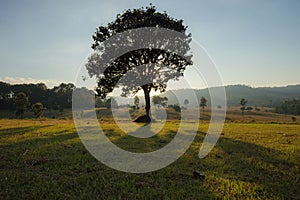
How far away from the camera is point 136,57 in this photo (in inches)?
1599

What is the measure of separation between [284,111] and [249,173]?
572 feet

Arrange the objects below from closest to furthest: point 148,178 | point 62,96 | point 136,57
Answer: point 148,178 < point 136,57 < point 62,96

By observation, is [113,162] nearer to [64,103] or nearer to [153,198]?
[153,198]

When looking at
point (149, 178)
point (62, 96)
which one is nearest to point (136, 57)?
point (149, 178)

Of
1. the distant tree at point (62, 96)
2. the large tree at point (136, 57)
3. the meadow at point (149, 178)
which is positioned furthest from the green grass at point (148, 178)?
the distant tree at point (62, 96)

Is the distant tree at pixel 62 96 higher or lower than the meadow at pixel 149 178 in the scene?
higher

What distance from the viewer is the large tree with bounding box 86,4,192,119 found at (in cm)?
4012

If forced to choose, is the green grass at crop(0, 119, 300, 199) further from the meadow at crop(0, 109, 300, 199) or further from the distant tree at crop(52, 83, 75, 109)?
the distant tree at crop(52, 83, 75, 109)

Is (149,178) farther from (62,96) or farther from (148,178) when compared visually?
(62,96)

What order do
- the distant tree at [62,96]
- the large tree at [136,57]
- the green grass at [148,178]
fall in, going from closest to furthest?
the green grass at [148,178], the large tree at [136,57], the distant tree at [62,96]

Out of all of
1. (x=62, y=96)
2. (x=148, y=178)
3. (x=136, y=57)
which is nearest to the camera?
(x=148, y=178)

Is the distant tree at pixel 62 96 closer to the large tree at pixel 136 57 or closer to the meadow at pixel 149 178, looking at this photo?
the large tree at pixel 136 57

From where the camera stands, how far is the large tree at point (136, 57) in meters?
40.1

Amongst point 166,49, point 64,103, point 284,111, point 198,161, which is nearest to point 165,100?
point 64,103
